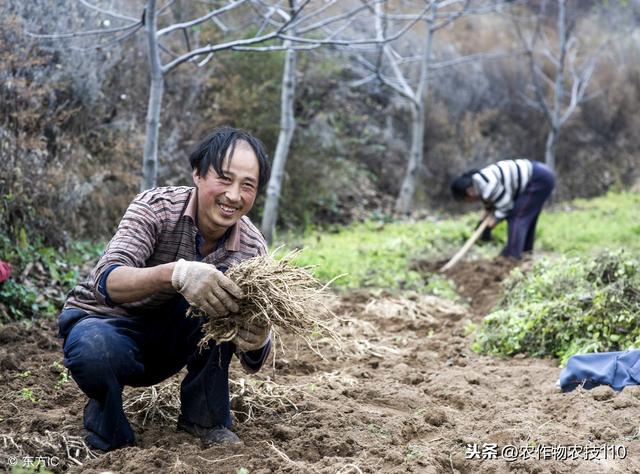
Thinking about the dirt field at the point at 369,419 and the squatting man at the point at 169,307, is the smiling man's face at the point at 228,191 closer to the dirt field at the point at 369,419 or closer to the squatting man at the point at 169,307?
the squatting man at the point at 169,307

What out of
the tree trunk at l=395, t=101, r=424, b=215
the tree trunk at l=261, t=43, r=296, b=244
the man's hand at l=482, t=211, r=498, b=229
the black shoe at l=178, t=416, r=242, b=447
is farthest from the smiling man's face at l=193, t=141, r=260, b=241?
the tree trunk at l=395, t=101, r=424, b=215

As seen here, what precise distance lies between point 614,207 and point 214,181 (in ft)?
38.9

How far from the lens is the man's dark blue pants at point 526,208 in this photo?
848cm

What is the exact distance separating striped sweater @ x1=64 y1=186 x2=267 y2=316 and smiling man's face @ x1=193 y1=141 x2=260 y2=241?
0.22 ft

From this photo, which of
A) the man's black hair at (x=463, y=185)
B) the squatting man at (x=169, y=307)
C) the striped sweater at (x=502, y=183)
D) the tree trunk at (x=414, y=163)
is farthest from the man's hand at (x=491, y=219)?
the squatting man at (x=169, y=307)

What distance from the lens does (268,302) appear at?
9.39ft

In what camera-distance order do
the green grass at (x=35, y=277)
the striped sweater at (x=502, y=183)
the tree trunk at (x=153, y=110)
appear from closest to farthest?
the green grass at (x=35, y=277) < the tree trunk at (x=153, y=110) < the striped sweater at (x=502, y=183)

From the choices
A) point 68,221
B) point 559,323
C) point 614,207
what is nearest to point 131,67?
point 68,221

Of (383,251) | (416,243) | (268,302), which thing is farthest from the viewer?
(416,243)

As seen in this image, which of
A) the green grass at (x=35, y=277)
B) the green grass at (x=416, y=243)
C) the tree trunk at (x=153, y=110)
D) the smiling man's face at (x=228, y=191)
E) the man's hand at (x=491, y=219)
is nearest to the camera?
the smiling man's face at (x=228, y=191)

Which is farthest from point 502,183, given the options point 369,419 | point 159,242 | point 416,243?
point 159,242

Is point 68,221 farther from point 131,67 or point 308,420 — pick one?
point 308,420

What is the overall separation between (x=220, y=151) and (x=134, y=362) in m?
0.93

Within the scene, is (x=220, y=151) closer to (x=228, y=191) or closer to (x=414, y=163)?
(x=228, y=191)
